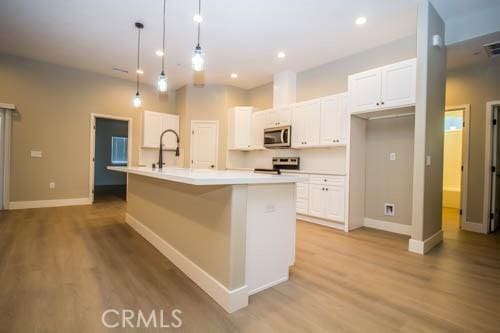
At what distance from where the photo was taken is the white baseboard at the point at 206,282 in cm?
175

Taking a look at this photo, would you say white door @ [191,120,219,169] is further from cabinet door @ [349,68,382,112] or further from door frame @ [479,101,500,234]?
door frame @ [479,101,500,234]

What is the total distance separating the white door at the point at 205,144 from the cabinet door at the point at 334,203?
3.28 metres

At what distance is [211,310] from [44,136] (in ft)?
18.7

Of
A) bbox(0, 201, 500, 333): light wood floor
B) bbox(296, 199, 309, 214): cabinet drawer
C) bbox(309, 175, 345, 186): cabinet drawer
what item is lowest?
bbox(0, 201, 500, 333): light wood floor

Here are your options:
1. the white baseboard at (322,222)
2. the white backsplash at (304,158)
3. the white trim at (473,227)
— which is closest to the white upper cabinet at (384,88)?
the white backsplash at (304,158)

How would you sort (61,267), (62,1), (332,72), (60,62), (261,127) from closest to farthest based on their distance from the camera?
1. (61,267)
2. (62,1)
3. (332,72)
4. (60,62)
5. (261,127)

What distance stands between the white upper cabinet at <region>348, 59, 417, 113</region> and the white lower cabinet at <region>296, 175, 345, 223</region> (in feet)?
4.00

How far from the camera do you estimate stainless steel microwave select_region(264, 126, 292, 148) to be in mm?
4961

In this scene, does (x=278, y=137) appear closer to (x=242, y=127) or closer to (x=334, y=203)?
(x=242, y=127)

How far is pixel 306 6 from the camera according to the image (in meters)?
3.19

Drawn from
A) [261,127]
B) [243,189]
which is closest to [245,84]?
[261,127]

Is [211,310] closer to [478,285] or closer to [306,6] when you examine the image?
[478,285]

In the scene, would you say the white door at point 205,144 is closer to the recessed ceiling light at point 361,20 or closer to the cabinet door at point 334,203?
the cabinet door at point 334,203

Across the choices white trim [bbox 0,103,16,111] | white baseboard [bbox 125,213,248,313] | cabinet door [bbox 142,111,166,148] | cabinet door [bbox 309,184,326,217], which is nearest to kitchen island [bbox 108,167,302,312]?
white baseboard [bbox 125,213,248,313]
